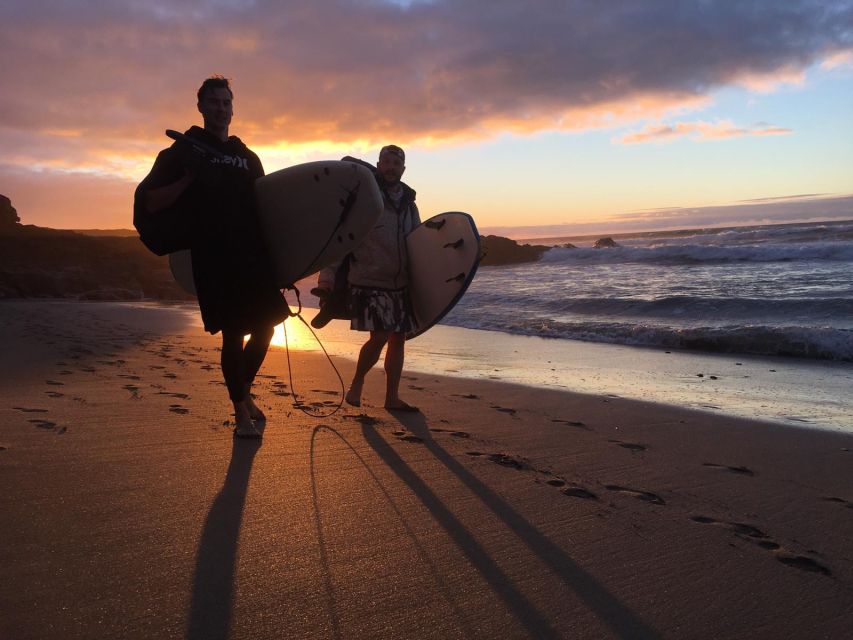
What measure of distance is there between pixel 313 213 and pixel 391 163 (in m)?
0.66

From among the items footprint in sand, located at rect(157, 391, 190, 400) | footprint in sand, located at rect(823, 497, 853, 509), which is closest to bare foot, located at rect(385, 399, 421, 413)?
footprint in sand, located at rect(157, 391, 190, 400)

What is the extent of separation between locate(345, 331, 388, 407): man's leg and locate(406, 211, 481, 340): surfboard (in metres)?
0.32

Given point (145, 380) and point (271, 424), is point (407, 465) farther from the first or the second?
point (145, 380)

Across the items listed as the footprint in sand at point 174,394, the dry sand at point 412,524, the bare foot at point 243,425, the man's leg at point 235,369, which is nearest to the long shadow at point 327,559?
the dry sand at point 412,524

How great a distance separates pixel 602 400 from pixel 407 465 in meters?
2.36

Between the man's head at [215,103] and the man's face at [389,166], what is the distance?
1.11m

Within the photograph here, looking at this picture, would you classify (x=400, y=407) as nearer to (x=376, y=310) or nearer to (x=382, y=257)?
(x=376, y=310)

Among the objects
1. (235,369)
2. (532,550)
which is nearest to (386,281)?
(235,369)

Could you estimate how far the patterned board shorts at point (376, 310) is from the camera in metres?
4.18

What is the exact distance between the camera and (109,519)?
2182mm

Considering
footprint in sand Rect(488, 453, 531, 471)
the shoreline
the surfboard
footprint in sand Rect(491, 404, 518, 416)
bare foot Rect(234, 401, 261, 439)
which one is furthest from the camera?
the shoreline

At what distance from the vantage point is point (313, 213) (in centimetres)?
388

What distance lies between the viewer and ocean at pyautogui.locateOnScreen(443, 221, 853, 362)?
8375 millimetres

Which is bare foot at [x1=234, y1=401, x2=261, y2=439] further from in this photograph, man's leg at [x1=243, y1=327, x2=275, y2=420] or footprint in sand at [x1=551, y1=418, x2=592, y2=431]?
footprint in sand at [x1=551, y1=418, x2=592, y2=431]
